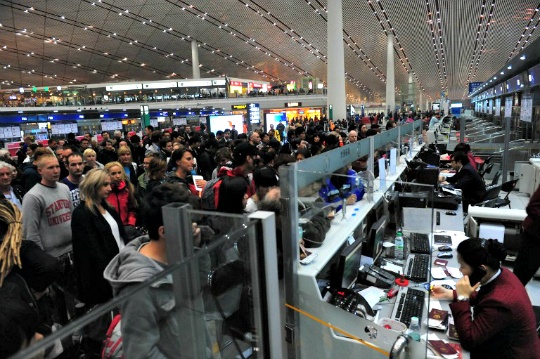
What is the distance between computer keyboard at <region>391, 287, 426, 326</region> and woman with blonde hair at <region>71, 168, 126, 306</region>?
2.14 meters

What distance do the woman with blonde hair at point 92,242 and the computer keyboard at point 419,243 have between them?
2.99 m

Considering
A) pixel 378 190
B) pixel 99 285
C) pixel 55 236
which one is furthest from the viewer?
pixel 378 190

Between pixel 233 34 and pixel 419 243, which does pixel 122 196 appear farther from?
pixel 233 34

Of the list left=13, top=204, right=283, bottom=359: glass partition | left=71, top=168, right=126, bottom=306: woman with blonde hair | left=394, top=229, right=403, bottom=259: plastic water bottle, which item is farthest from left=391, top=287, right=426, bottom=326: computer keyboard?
left=71, top=168, right=126, bottom=306: woman with blonde hair

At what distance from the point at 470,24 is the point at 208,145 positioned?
3171cm

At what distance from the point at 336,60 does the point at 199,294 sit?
17907 mm

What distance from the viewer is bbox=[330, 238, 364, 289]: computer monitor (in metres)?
2.63

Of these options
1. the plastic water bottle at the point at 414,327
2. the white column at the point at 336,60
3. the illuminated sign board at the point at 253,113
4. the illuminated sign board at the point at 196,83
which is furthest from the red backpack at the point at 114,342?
the illuminated sign board at the point at 196,83

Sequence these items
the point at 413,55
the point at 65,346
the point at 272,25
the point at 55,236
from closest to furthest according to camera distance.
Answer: the point at 65,346, the point at 55,236, the point at 272,25, the point at 413,55

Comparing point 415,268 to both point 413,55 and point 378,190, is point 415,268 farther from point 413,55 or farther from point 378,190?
point 413,55

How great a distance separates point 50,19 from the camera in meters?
27.9

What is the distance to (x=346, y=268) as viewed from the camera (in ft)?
8.86

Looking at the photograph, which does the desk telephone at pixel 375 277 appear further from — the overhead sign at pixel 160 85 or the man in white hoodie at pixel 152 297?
the overhead sign at pixel 160 85

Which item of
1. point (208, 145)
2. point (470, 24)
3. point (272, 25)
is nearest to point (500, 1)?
point (470, 24)
